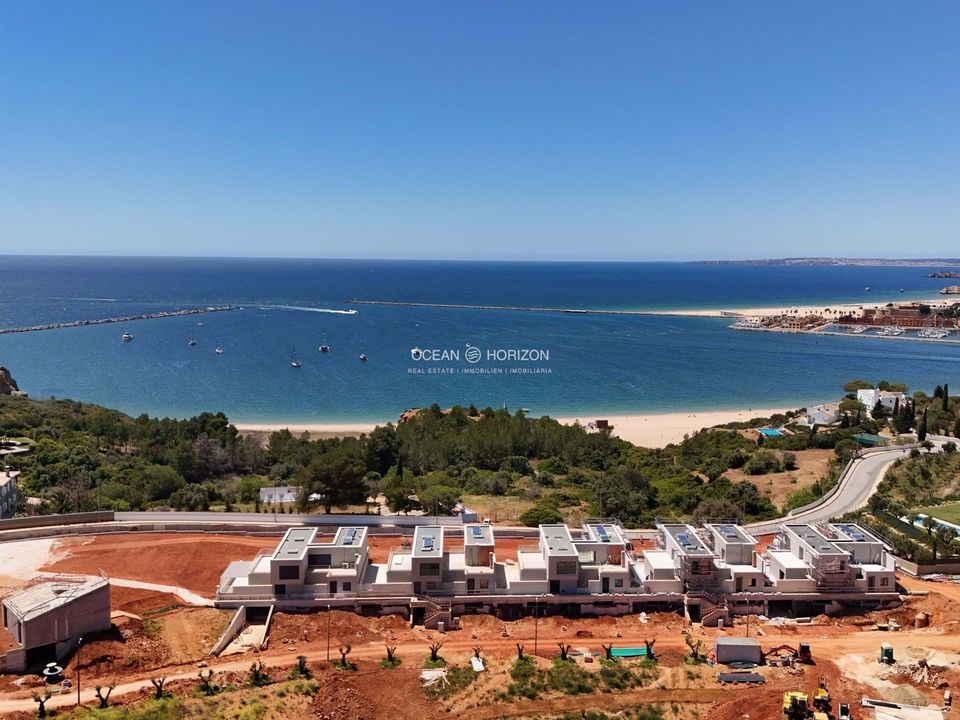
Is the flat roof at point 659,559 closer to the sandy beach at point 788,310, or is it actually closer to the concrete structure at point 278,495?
the concrete structure at point 278,495

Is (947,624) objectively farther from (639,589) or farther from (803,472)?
(803,472)

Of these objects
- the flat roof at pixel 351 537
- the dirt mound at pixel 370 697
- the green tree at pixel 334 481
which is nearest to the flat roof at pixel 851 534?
the dirt mound at pixel 370 697

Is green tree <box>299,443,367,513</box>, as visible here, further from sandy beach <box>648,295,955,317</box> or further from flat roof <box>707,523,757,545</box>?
sandy beach <box>648,295,955,317</box>


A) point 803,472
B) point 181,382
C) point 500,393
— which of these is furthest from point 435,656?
point 181,382

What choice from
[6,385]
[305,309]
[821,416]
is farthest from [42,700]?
[305,309]

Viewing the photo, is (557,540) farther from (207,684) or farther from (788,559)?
(207,684)
